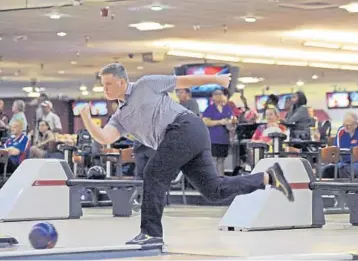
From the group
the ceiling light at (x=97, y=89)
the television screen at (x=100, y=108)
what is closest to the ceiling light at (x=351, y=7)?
the ceiling light at (x=97, y=89)

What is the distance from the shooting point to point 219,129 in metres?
12.2

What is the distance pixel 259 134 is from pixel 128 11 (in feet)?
13.1

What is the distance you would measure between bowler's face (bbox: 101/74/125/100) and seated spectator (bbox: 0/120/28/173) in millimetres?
6651

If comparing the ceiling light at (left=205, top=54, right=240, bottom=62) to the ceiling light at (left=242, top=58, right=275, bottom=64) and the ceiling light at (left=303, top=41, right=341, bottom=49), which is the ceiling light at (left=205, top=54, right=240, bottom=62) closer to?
the ceiling light at (left=242, top=58, right=275, bottom=64)

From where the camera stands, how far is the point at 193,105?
11477 millimetres

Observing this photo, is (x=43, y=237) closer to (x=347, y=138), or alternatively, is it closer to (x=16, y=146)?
(x=16, y=146)

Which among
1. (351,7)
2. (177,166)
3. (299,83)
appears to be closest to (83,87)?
(299,83)

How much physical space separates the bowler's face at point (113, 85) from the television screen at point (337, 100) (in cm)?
2322

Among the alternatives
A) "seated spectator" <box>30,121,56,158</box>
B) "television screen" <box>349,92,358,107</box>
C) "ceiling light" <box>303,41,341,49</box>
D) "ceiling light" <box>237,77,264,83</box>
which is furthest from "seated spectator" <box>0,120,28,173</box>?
"television screen" <box>349,92,358,107</box>

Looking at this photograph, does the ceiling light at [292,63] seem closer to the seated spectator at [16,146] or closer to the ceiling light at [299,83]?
the ceiling light at [299,83]

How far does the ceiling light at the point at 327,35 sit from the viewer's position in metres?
17.6

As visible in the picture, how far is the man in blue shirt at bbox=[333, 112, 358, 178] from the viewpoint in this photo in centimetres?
1189

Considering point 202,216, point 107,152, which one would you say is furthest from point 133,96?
point 107,152

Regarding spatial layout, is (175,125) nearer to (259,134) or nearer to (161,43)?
(259,134)
